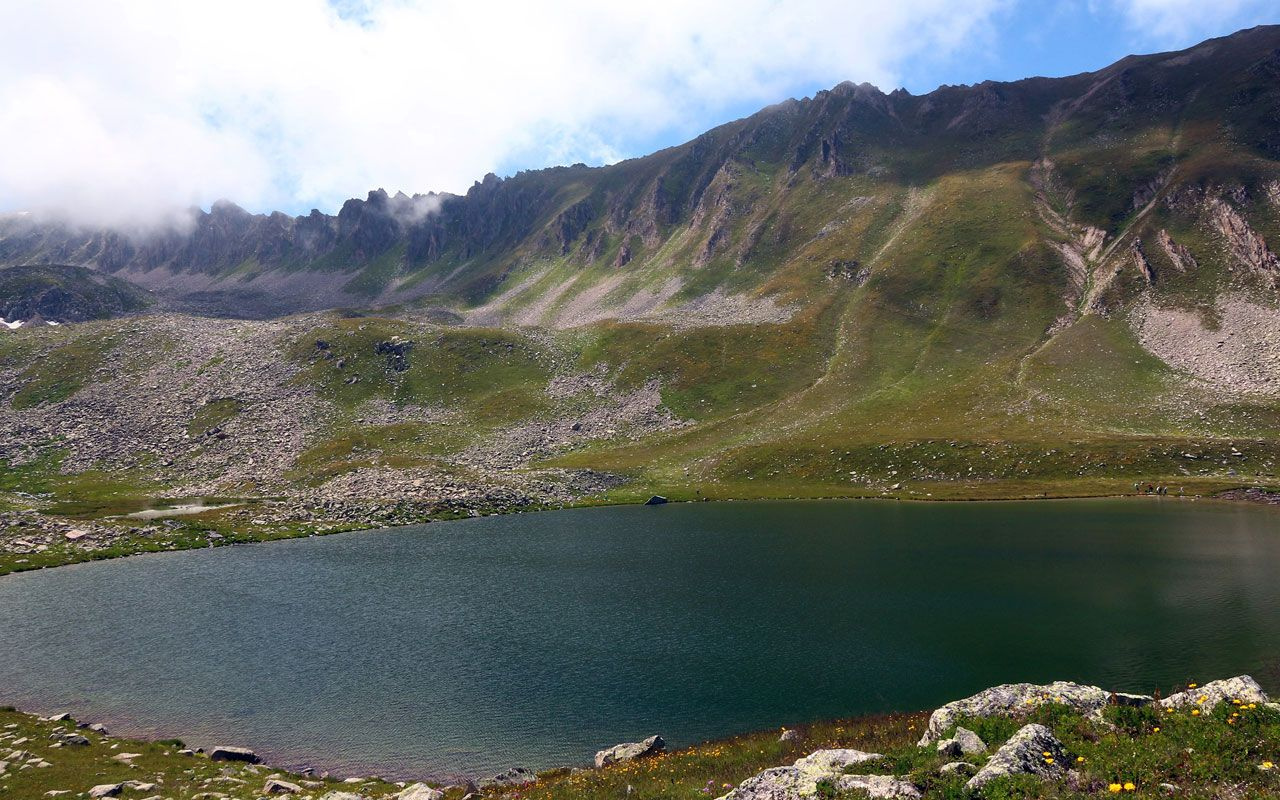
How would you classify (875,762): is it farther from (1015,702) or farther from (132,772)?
(132,772)

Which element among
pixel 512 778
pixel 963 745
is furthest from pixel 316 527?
pixel 963 745

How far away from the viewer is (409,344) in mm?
181625

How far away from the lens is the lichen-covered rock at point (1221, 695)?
19094 mm

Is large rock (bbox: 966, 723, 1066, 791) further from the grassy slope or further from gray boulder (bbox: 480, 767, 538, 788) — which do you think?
gray boulder (bbox: 480, 767, 538, 788)

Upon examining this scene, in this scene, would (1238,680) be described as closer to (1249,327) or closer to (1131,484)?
(1131,484)

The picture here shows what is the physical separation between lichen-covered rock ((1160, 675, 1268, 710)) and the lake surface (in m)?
16.2

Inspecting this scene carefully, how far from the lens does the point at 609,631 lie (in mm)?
49344

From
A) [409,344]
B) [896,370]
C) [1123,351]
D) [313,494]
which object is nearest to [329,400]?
[409,344]

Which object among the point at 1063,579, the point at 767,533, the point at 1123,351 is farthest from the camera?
the point at 1123,351

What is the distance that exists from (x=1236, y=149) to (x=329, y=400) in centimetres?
→ 25045

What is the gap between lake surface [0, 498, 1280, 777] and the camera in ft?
119

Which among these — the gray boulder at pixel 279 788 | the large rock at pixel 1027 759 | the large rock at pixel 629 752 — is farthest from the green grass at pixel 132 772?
the large rock at pixel 1027 759

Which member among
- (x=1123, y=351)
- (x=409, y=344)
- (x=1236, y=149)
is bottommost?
(x=1123, y=351)

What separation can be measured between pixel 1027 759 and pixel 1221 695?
807 cm
